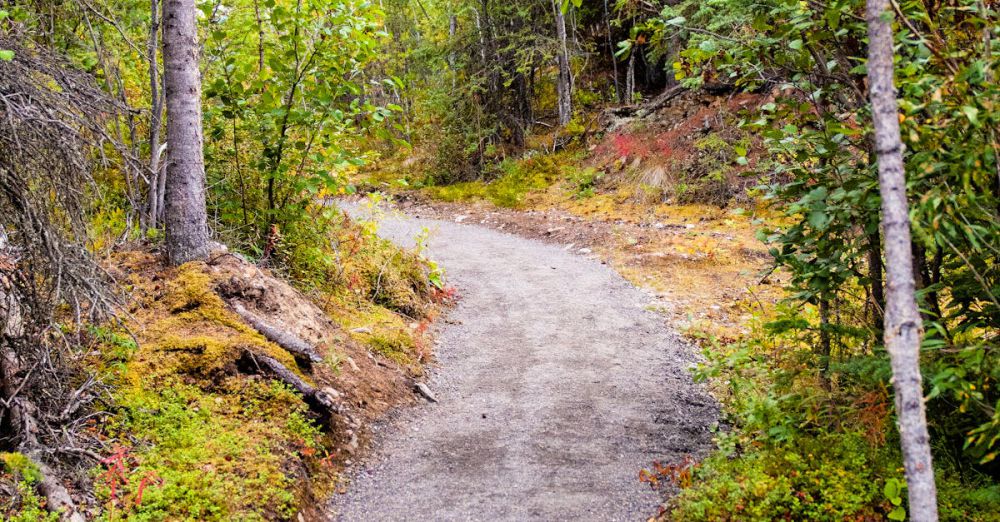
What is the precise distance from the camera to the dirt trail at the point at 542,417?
16.0 ft

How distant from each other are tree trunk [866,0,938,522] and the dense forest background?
0.24 feet

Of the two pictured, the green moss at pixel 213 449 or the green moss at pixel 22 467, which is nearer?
the green moss at pixel 22 467

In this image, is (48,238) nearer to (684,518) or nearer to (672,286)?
(684,518)

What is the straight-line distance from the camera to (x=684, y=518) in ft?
14.1

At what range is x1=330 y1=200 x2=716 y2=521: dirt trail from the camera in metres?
4.86

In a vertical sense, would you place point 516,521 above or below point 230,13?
below

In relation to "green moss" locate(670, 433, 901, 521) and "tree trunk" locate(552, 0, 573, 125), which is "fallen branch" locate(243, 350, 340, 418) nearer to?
"green moss" locate(670, 433, 901, 521)

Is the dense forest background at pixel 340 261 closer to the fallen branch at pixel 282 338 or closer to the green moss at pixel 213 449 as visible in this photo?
the green moss at pixel 213 449

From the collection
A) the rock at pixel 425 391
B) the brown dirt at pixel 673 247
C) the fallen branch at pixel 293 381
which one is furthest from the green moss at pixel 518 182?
the fallen branch at pixel 293 381

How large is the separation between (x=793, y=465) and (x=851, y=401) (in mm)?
724

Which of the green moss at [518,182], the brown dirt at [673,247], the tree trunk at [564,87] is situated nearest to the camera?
the brown dirt at [673,247]

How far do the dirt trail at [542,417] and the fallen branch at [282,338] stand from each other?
1072 mm

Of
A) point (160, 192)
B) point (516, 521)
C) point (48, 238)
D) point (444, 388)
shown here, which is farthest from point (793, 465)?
point (160, 192)

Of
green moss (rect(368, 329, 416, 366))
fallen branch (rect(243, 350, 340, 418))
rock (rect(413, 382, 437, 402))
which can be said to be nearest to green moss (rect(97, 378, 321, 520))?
fallen branch (rect(243, 350, 340, 418))
